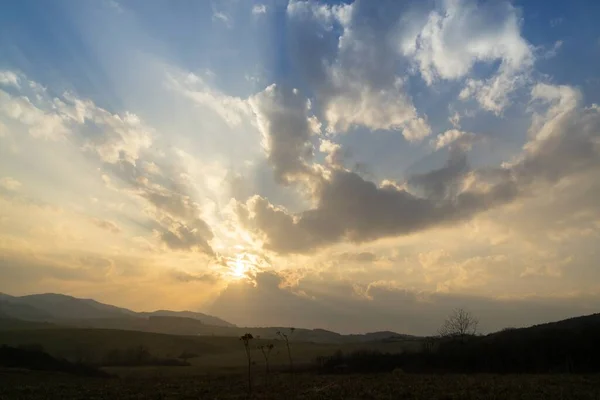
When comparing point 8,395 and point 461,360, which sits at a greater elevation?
point 461,360

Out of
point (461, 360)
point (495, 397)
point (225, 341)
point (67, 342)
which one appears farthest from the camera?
point (225, 341)

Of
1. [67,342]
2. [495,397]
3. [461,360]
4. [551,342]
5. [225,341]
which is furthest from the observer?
[225,341]

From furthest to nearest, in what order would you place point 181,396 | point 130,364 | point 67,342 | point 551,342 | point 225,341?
point 225,341, point 67,342, point 130,364, point 551,342, point 181,396

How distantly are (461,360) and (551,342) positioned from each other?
14.2 metres

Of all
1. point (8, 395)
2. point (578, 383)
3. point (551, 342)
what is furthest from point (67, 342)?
A: point (578, 383)

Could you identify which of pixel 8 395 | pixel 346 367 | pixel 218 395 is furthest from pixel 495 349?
pixel 8 395

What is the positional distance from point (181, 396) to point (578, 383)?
32.2m

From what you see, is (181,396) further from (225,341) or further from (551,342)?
(225,341)

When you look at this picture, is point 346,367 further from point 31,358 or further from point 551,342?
point 31,358

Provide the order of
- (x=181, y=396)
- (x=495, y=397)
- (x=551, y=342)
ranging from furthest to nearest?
1. (x=551, y=342)
2. (x=181, y=396)
3. (x=495, y=397)

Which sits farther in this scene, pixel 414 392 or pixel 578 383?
pixel 578 383

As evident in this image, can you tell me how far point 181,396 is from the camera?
3334 centimetres

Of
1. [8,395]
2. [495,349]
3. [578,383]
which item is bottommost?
[8,395]

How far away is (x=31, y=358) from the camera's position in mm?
75188
